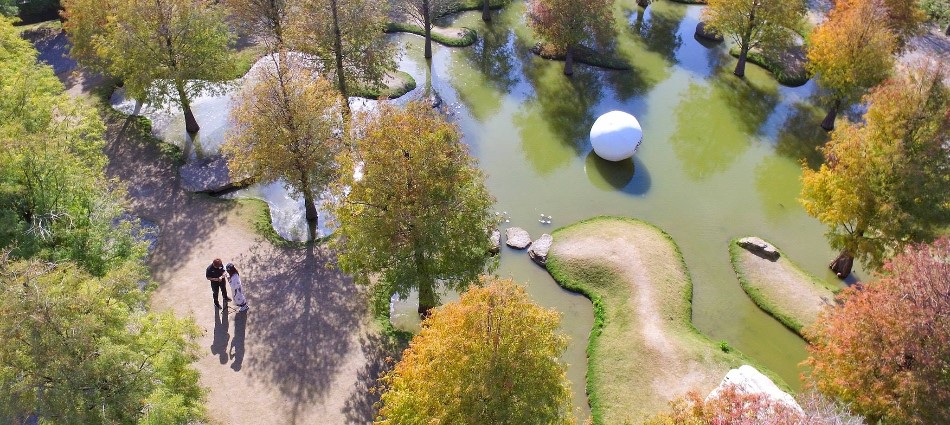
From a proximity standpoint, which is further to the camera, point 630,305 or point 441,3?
point 441,3

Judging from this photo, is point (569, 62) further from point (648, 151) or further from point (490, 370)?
point (490, 370)

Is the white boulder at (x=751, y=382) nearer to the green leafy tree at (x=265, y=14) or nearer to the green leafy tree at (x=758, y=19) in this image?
the green leafy tree at (x=758, y=19)

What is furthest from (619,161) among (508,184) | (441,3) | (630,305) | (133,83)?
(133,83)

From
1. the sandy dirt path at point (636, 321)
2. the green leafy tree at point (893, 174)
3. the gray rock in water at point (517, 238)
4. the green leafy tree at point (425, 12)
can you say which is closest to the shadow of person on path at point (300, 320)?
the gray rock in water at point (517, 238)

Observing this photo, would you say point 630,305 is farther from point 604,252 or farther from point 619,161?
point 619,161

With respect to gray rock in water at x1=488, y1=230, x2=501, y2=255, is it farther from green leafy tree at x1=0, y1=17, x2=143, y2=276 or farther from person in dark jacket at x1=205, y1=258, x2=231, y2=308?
green leafy tree at x1=0, y1=17, x2=143, y2=276

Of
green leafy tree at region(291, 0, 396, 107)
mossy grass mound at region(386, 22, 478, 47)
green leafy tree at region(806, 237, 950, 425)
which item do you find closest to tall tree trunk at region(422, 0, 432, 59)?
mossy grass mound at region(386, 22, 478, 47)
